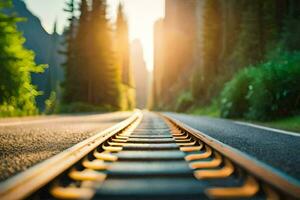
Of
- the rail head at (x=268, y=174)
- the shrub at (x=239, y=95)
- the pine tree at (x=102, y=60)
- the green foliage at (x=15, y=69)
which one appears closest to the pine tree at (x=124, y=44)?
the pine tree at (x=102, y=60)

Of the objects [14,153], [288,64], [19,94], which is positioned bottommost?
[14,153]

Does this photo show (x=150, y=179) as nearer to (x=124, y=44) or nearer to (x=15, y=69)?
(x=15, y=69)

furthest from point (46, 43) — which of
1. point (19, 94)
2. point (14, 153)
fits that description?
point (14, 153)

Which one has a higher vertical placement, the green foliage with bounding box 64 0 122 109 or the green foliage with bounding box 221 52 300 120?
the green foliage with bounding box 64 0 122 109

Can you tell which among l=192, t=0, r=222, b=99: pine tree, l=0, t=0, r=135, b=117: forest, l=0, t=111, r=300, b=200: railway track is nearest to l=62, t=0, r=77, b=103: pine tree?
l=0, t=0, r=135, b=117: forest

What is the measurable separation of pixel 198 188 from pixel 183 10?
99224 millimetres

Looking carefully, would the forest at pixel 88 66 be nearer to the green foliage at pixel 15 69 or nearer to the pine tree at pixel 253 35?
the pine tree at pixel 253 35

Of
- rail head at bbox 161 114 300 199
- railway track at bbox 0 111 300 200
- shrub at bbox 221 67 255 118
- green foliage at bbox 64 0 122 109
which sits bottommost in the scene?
railway track at bbox 0 111 300 200

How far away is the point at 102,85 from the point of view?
42.1m

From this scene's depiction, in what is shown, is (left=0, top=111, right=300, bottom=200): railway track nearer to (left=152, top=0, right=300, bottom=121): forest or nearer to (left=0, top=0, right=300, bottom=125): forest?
(left=0, top=0, right=300, bottom=125): forest

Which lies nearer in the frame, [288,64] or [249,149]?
[249,149]

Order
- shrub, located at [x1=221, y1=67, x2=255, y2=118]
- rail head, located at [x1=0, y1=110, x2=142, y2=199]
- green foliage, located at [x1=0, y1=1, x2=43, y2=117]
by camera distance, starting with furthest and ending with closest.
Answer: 1. shrub, located at [x1=221, y1=67, x2=255, y2=118]
2. green foliage, located at [x1=0, y1=1, x2=43, y2=117]
3. rail head, located at [x1=0, y1=110, x2=142, y2=199]

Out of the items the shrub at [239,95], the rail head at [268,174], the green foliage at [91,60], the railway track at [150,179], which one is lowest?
the railway track at [150,179]

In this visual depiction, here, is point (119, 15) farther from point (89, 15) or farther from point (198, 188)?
point (198, 188)
